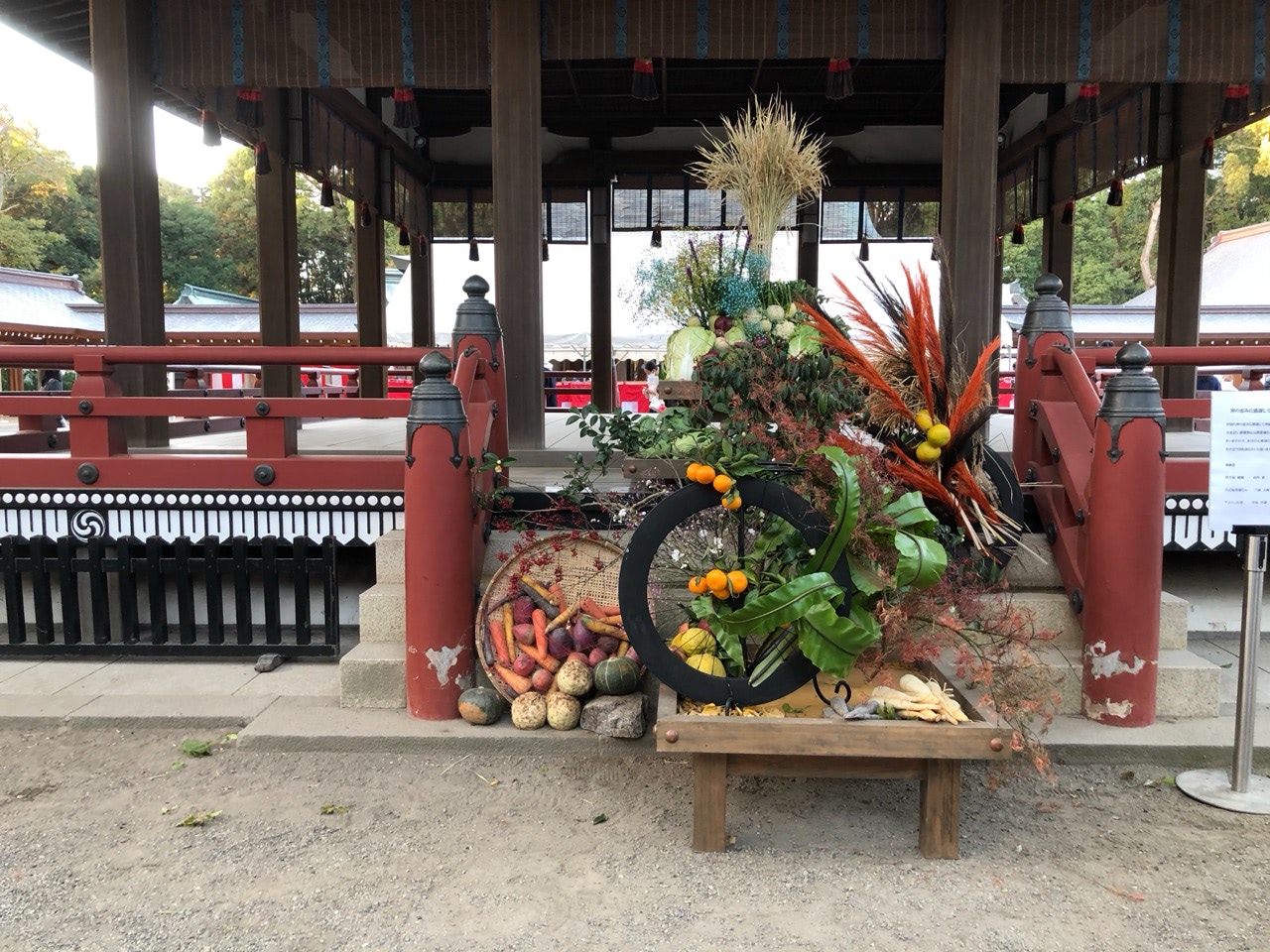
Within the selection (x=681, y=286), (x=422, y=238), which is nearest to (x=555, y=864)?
(x=681, y=286)

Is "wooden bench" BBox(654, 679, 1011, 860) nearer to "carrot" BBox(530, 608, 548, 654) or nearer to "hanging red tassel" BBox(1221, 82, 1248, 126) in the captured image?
"carrot" BBox(530, 608, 548, 654)

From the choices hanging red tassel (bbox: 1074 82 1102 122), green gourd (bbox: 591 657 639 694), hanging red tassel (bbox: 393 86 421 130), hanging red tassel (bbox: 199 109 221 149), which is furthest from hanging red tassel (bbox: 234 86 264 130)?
hanging red tassel (bbox: 1074 82 1102 122)

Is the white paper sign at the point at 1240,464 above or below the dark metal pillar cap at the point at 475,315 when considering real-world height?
below

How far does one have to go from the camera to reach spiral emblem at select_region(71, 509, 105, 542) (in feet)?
15.8

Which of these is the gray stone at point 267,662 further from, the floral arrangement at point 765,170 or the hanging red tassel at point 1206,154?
the hanging red tassel at point 1206,154

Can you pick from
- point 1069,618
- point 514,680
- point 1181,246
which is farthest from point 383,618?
point 1181,246

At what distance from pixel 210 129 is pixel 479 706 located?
6487 mm

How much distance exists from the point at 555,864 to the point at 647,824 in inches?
15.1

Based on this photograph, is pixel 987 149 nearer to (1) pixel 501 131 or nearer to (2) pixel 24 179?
(1) pixel 501 131

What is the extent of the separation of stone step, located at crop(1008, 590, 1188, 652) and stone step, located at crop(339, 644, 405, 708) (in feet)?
8.41

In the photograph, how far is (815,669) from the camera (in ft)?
9.45

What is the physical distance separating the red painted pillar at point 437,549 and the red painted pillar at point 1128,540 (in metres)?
2.50

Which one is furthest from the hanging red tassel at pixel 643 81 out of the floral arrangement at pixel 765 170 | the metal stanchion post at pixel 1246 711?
the metal stanchion post at pixel 1246 711

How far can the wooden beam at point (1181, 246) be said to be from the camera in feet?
26.4
